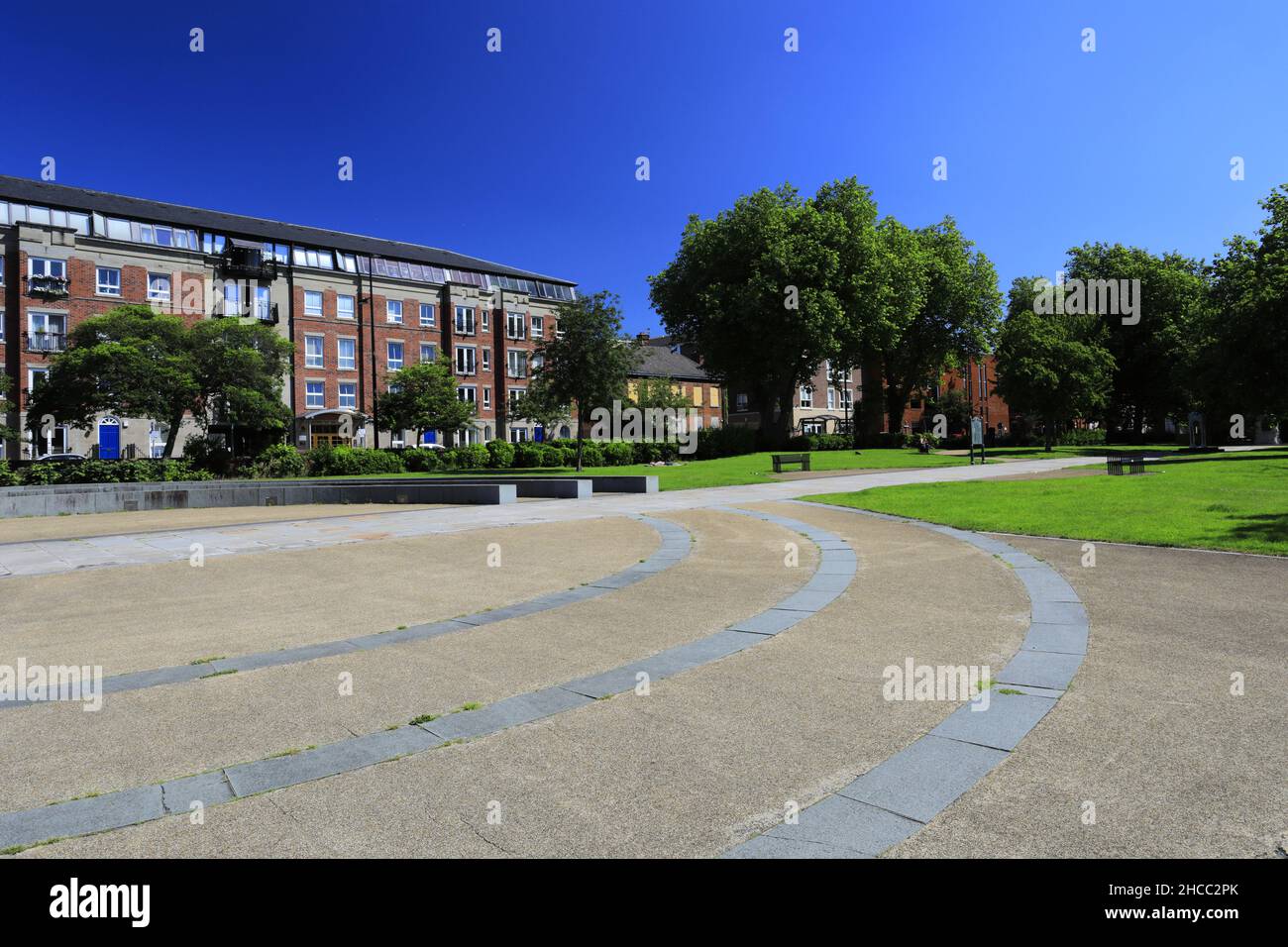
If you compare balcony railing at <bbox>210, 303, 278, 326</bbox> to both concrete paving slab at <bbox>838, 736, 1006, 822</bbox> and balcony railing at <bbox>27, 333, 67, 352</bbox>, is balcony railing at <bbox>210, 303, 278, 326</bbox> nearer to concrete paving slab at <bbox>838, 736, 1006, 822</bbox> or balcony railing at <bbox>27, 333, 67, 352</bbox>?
balcony railing at <bbox>27, 333, 67, 352</bbox>

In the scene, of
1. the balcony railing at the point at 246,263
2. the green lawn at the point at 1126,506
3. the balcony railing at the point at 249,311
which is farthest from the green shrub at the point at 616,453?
the balcony railing at the point at 246,263

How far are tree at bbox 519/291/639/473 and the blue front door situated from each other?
30516mm

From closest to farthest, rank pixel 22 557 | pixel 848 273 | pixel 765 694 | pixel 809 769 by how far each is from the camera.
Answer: pixel 809 769 → pixel 765 694 → pixel 22 557 → pixel 848 273

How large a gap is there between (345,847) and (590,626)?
12.6 ft

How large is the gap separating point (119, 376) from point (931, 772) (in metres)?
39.3

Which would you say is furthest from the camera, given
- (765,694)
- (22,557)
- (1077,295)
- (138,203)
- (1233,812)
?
(1077,295)

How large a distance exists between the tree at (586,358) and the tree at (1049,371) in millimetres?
32060

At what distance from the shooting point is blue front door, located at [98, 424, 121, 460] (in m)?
45.4

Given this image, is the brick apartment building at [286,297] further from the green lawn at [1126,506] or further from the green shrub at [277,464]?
the green lawn at [1126,506]

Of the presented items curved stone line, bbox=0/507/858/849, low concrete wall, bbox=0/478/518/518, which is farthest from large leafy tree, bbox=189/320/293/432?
curved stone line, bbox=0/507/858/849

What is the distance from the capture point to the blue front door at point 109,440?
45375mm
